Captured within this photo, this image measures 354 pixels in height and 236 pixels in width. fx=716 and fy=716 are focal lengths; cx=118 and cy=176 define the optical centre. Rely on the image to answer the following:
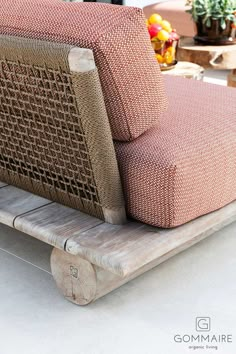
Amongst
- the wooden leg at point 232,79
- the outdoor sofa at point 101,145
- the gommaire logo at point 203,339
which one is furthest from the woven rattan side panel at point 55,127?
the wooden leg at point 232,79

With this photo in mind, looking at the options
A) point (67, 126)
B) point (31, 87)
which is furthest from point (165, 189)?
point (31, 87)

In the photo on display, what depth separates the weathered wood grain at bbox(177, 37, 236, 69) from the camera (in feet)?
11.5

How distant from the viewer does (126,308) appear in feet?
7.09

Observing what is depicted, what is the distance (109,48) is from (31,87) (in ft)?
0.94

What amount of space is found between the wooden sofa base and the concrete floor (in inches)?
2.3

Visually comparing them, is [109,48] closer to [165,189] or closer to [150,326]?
[165,189]

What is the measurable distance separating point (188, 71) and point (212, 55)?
0.22 m

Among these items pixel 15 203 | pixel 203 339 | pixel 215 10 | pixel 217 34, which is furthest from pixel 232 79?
pixel 203 339

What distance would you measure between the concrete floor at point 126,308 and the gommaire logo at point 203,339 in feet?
0.03

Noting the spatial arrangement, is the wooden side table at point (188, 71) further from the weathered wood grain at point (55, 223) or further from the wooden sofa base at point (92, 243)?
the weathered wood grain at point (55, 223)

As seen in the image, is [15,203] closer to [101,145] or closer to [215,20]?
[101,145]

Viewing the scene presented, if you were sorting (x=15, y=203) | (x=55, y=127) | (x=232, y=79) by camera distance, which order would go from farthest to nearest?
(x=232, y=79) < (x=15, y=203) < (x=55, y=127)

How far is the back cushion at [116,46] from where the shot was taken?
2.00 meters

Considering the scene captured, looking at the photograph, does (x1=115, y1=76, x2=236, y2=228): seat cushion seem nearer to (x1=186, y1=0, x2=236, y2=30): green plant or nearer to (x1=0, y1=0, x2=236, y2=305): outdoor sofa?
(x1=0, y1=0, x2=236, y2=305): outdoor sofa
